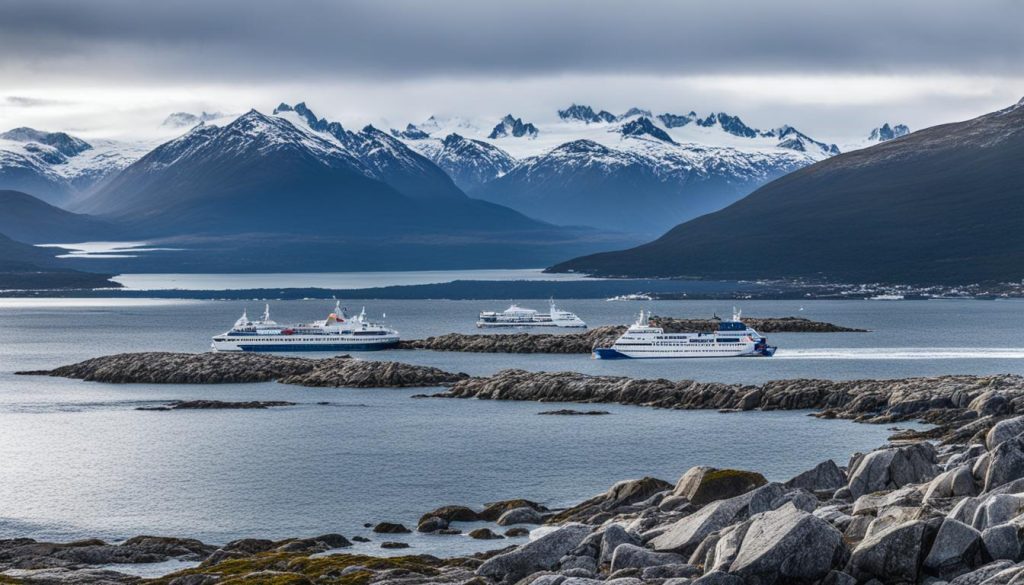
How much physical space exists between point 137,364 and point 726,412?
168ft

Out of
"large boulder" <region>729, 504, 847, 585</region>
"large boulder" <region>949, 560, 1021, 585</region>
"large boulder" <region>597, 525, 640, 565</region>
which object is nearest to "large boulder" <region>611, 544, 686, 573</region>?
"large boulder" <region>597, 525, 640, 565</region>

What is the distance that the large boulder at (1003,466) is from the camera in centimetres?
3856

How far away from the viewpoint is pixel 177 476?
6562 cm

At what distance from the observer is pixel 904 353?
132 m

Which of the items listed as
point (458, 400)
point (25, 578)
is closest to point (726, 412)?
point (458, 400)

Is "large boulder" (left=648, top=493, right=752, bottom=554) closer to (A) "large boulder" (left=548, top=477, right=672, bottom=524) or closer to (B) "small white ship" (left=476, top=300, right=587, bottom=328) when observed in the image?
(A) "large boulder" (left=548, top=477, right=672, bottom=524)

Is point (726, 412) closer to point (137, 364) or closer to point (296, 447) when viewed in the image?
point (296, 447)

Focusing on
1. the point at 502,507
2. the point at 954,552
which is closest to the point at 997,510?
the point at 954,552

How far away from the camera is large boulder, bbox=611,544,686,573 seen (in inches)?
1356

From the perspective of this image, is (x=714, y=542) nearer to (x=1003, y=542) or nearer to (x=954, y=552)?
(x=954, y=552)

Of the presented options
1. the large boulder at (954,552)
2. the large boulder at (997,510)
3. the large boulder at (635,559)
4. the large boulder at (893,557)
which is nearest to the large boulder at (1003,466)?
the large boulder at (997,510)

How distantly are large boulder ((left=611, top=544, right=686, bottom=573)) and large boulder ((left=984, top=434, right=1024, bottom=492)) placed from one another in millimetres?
9461

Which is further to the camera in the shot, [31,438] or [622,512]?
[31,438]

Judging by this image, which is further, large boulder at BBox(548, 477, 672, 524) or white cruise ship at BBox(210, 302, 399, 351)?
white cruise ship at BBox(210, 302, 399, 351)
